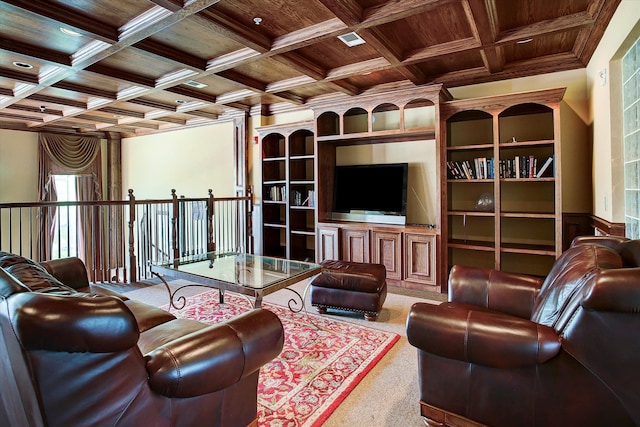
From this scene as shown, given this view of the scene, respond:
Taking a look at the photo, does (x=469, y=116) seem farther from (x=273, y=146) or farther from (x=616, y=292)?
(x=616, y=292)

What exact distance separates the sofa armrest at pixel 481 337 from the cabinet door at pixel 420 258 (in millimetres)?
2461

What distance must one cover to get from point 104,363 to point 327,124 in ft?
14.5

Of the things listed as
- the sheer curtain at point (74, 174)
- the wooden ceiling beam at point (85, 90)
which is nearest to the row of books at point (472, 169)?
the wooden ceiling beam at point (85, 90)

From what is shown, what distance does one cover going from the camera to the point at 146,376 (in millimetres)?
1210

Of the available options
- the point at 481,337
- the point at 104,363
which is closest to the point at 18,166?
the point at 104,363

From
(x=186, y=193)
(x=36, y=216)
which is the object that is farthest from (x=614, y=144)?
(x=36, y=216)

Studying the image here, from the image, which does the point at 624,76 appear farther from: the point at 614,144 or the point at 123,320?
the point at 123,320

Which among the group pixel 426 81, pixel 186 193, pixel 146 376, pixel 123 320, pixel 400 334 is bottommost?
pixel 400 334

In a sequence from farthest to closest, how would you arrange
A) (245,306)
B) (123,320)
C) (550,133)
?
(550,133) → (245,306) → (123,320)

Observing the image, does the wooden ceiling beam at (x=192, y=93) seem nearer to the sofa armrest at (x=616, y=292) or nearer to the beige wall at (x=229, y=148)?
the beige wall at (x=229, y=148)

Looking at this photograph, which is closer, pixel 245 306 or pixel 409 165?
pixel 245 306

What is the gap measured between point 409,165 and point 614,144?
221 cm

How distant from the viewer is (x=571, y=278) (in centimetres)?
161

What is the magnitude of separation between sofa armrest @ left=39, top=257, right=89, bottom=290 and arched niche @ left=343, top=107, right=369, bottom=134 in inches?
144
